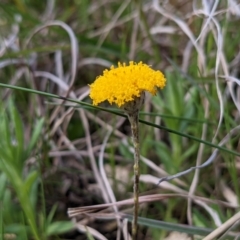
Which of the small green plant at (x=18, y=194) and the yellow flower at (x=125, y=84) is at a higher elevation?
the yellow flower at (x=125, y=84)

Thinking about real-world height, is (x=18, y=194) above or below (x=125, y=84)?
below

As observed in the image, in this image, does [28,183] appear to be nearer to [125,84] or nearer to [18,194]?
[18,194]

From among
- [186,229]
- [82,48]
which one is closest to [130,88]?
[186,229]

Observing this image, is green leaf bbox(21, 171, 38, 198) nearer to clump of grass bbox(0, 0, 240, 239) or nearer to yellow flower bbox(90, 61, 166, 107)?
clump of grass bbox(0, 0, 240, 239)

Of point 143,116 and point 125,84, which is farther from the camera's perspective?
point 143,116

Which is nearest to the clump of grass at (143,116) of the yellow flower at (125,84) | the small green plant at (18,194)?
the small green plant at (18,194)

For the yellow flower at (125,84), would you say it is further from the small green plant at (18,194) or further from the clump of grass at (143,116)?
the small green plant at (18,194)

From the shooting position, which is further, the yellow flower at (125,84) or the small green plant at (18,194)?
the small green plant at (18,194)

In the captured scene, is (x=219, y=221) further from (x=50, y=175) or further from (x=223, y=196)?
(x=50, y=175)

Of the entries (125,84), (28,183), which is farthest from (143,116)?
(125,84)

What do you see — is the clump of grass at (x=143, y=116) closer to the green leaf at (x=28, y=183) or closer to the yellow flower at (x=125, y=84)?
the green leaf at (x=28, y=183)
